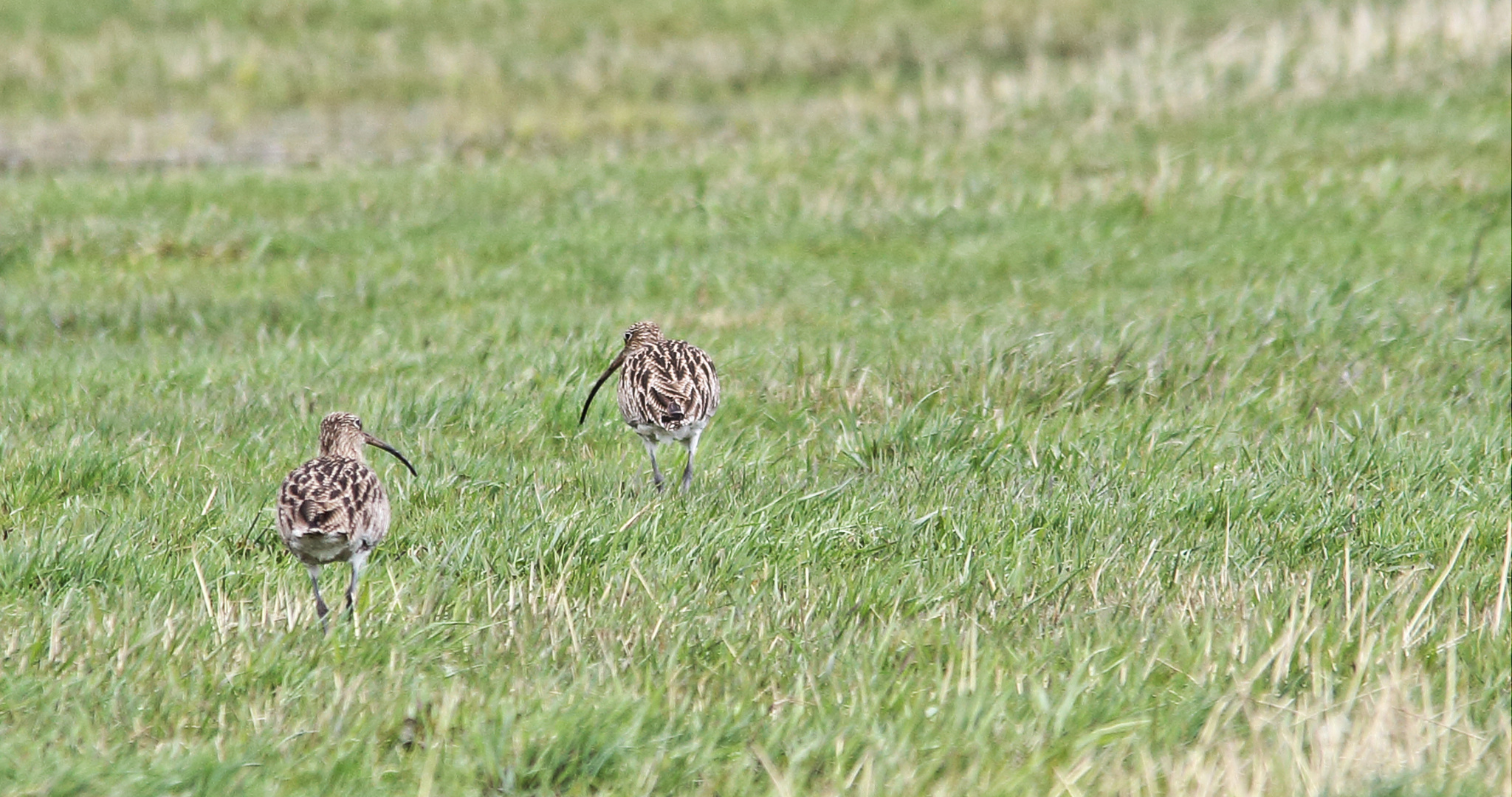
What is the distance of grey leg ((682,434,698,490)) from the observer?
6434 millimetres

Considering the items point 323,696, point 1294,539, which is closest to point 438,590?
point 323,696

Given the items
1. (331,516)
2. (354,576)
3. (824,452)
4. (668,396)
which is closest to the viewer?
(331,516)

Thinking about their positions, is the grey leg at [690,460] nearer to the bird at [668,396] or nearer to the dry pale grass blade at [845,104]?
the bird at [668,396]

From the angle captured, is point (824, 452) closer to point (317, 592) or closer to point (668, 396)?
point (668, 396)

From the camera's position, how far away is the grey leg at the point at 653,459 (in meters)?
6.50

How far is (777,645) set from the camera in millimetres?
4613

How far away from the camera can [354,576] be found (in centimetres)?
503

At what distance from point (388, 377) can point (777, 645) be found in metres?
4.17

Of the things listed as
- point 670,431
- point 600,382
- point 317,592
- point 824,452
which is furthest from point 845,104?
point 317,592

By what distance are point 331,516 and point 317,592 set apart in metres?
0.28

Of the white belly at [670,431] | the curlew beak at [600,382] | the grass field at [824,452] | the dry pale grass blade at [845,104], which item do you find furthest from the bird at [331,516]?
the dry pale grass blade at [845,104]

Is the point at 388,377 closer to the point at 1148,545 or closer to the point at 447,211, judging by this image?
the point at 1148,545

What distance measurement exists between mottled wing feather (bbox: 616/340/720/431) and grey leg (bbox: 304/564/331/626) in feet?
5.62

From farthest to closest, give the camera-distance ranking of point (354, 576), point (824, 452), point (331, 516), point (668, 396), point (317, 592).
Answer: point (824, 452), point (668, 396), point (354, 576), point (317, 592), point (331, 516)
